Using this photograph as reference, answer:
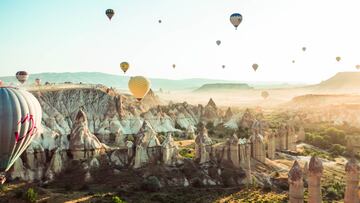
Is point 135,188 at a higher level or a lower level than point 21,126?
lower

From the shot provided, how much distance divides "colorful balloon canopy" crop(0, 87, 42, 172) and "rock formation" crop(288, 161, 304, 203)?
738 inches

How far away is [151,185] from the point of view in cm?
4394

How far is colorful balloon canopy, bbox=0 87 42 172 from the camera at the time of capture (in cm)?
3095

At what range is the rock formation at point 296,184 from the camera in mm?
25484

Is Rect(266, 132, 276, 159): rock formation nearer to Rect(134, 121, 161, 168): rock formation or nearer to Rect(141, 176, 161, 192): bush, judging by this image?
Rect(134, 121, 161, 168): rock formation

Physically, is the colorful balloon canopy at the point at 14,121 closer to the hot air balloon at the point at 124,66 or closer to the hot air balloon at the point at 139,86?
the hot air balloon at the point at 139,86

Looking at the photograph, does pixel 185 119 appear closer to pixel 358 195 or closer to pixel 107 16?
pixel 107 16

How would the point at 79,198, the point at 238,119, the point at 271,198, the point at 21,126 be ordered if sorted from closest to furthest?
the point at 21,126 → the point at 79,198 → the point at 271,198 → the point at 238,119

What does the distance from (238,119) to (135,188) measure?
51907 mm

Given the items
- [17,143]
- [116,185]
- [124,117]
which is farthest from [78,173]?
[124,117]

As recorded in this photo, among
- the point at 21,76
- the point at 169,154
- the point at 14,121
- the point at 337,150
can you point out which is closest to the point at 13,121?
the point at 14,121

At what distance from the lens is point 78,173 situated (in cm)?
4647

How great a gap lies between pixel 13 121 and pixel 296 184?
19.4 m

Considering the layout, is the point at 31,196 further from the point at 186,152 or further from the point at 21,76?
the point at 21,76
